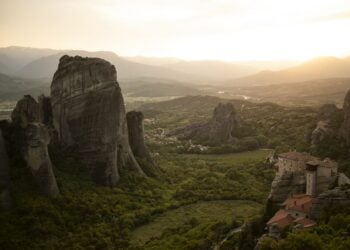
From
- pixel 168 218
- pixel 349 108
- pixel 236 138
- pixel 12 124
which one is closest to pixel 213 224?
pixel 168 218

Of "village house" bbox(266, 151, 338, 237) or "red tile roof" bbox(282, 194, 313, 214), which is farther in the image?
"red tile roof" bbox(282, 194, 313, 214)

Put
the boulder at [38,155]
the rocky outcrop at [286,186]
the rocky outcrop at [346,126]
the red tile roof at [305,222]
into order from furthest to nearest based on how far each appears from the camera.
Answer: the rocky outcrop at [346,126], the boulder at [38,155], the rocky outcrop at [286,186], the red tile roof at [305,222]

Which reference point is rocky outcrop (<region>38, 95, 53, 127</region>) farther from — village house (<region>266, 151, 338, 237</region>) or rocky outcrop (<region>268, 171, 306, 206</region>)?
rocky outcrop (<region>268, 171, 306, 206</region>)

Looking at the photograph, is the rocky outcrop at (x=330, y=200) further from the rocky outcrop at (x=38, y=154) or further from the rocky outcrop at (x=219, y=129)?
the rocky outcrop at (x=219, y=129)

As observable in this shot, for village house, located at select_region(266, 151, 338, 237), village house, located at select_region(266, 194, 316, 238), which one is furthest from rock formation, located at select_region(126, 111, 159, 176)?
village house, located at select_region(266, 194, 316, 238)

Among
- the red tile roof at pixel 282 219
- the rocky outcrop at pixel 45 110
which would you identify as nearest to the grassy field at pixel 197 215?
the red tile roof at pixel 282 219

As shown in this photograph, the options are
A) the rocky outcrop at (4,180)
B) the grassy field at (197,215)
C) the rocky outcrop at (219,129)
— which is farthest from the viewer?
the rocky outcrop at (219,129)

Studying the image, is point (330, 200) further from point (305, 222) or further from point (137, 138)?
point (137, 138)

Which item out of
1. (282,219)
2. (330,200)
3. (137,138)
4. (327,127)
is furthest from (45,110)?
(330,200)
